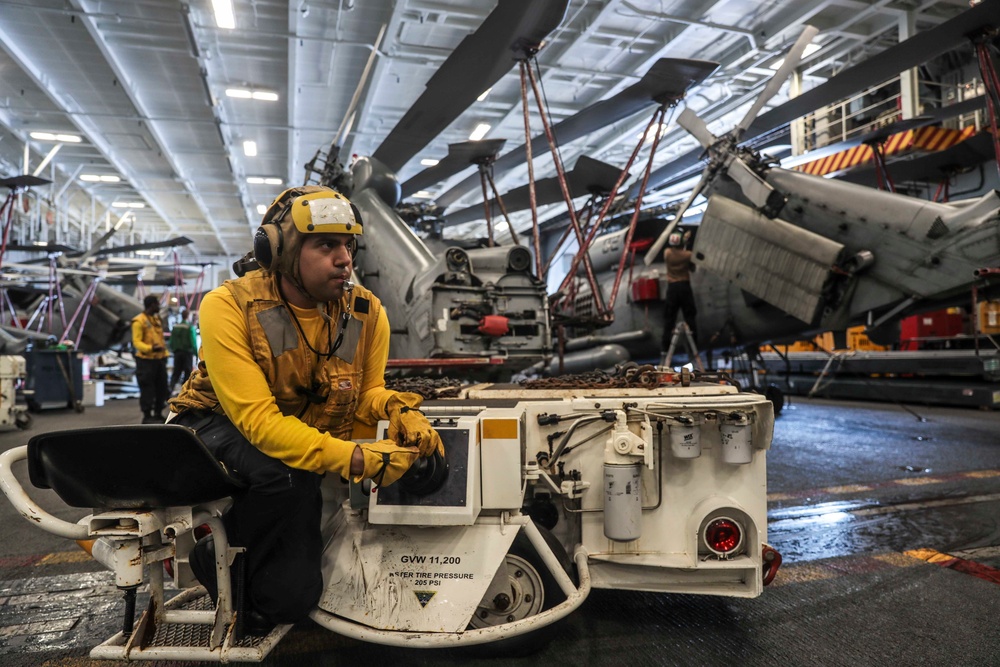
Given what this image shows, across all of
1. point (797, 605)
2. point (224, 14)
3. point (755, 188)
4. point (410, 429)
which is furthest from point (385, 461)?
point (224, 14)

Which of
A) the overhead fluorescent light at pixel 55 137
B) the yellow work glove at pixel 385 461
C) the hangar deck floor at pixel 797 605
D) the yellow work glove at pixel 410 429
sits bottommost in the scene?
the hangar deck floor at pixel 797 605

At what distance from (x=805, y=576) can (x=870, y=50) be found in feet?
37.4

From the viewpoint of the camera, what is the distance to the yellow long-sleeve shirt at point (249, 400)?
1.59 metres

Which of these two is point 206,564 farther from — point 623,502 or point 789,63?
point 789,63

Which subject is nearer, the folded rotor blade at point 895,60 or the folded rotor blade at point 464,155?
the folded rotor blade at point 895,60

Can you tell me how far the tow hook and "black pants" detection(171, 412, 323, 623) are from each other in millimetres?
1509

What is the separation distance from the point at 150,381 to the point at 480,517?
6.88 m

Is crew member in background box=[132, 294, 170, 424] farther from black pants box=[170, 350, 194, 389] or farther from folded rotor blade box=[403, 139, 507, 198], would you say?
folded rotor blade box=[403, 139, 507, 198]

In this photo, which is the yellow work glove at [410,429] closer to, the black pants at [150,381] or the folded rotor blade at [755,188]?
the folded rotor blade at [755,188]

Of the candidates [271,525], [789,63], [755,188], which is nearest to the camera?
[271,525]

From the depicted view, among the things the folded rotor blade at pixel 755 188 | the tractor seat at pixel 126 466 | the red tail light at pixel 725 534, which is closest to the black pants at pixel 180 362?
the folded rotor blade at pixel 755 188

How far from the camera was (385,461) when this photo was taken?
1.64m

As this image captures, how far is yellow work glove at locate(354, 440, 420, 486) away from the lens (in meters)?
1.60

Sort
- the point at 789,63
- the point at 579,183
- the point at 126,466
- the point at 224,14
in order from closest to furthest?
the point at 126,466 → the point at 789,63 → the point at 579,183 → the point at 224,14
